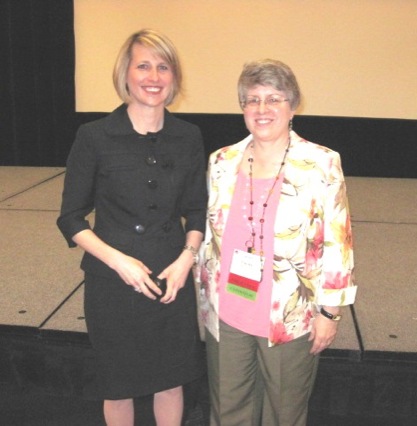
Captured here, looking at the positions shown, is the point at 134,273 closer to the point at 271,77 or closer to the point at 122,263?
the point at 122,263

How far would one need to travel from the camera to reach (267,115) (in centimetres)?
134

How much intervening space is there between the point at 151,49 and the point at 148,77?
71 mm

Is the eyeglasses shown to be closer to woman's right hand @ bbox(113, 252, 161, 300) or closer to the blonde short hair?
the blonde short hair

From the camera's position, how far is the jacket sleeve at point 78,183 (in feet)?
4.52

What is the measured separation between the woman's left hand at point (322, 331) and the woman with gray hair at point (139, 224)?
363 millimetres

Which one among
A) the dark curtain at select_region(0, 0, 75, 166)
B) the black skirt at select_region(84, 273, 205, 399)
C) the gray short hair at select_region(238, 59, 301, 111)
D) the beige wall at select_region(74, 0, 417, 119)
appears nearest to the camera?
the gray short hair at select_region(238, 59, 301, 111)

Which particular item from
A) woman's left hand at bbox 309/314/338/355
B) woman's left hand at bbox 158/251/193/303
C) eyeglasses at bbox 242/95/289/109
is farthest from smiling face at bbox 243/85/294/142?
woman's left hand at bbox 309/314/338/355

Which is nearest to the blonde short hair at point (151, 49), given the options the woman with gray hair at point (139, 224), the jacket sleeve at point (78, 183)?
the woman with gray hair at point (139, 224)

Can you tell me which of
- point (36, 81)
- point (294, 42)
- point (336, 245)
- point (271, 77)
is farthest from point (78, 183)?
point (36, 81)

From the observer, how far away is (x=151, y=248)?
4.72 feet

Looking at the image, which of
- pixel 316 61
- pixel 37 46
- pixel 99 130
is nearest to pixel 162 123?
pixel 99 130

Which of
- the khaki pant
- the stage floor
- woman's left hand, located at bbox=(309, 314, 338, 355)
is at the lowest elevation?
the stage floor

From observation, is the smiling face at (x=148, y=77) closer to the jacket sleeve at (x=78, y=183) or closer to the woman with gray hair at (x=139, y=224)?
the woman with gray hair at (x=139, y=224)

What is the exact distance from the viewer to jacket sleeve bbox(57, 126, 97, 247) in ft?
4.52
